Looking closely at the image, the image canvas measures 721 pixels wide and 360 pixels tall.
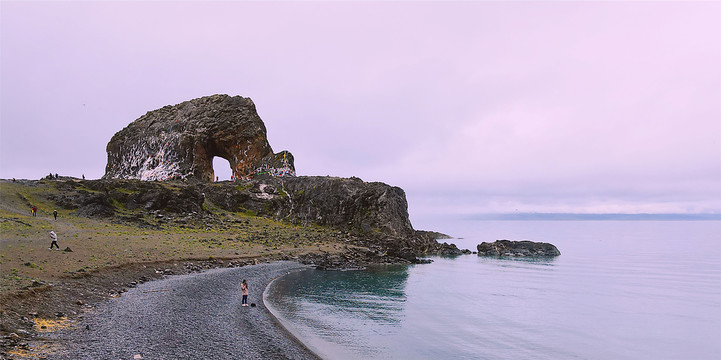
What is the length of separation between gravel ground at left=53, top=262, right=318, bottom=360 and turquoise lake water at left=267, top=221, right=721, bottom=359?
8.37 ft

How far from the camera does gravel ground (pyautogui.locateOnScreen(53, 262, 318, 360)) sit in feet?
51.0

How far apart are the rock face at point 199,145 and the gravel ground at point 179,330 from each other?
86.9m

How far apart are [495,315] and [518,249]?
3053 inches

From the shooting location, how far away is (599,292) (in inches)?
1970

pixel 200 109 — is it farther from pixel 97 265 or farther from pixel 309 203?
pixel 97 265

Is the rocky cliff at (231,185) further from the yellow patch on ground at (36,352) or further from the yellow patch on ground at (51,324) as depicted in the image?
the yellow patch on ground at (36,352)

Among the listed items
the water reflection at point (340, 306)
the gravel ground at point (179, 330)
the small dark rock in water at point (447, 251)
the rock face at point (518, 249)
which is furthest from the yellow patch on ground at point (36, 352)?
the rock face at point (518, 249)

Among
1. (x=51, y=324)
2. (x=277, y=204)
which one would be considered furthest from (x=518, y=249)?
(x=51, y=324)

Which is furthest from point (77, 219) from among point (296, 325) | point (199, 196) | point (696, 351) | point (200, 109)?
point (696, 351)

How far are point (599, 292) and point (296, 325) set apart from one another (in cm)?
4448

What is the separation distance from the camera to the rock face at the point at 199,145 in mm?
111812

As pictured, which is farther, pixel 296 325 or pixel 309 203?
pixel 309 203

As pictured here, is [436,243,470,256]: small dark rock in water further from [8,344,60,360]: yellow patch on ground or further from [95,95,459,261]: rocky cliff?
[8,344,60,360]: yellow patch on ground

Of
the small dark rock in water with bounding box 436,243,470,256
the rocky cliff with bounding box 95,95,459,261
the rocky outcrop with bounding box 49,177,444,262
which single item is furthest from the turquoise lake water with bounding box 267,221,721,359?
the small dark rock in water with bounding box 436,243,470,256
